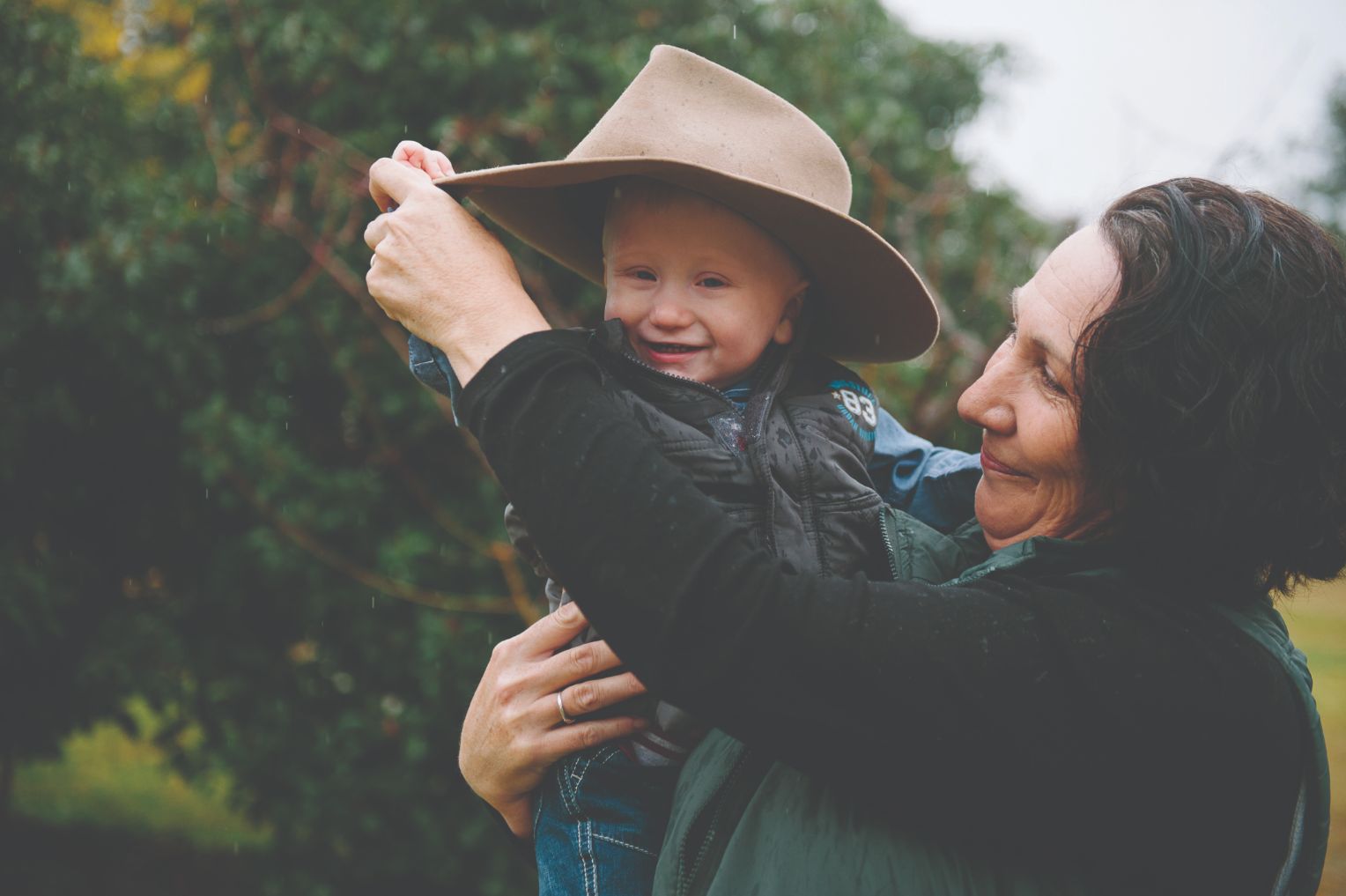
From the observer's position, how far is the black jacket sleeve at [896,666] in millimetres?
1277

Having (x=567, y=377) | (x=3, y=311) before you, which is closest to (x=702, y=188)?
(x=567, y=377)

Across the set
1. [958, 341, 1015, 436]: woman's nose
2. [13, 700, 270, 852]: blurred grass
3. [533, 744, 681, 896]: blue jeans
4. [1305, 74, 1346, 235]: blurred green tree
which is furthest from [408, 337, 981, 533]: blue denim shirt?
[1305, 74, 1346, 235]: blurred green tree

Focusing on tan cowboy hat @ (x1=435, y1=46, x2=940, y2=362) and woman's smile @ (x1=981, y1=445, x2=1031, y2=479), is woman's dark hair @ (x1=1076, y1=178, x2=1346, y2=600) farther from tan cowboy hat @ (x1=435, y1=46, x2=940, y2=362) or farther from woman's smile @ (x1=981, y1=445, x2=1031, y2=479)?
tan cowboy hat @ (x1=435, y1=46, x2=940, y2=362)

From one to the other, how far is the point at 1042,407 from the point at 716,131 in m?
0.76

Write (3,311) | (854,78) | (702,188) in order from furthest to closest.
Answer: (854,78)
(3,311)
(702,188)

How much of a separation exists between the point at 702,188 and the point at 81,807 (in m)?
7.21

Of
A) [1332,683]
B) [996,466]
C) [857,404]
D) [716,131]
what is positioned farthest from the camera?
[1332,683]

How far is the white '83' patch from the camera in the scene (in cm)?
198

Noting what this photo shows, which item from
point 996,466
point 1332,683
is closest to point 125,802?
point 996,466

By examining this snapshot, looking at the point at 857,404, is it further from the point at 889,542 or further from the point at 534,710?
the point at 534,710

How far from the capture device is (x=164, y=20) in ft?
20.6

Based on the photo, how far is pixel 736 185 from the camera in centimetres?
174

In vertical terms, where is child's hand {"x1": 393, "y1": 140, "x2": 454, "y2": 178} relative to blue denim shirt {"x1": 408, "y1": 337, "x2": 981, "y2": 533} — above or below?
above

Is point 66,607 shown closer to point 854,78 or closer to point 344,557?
point 344,557
